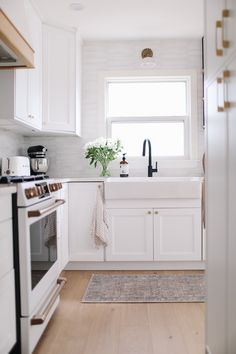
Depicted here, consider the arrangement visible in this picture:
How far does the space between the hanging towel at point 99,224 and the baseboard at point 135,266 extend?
255 millimetres

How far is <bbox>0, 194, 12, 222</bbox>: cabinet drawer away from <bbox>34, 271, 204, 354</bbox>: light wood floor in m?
0.80

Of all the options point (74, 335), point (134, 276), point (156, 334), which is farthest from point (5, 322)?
point (134, 276)

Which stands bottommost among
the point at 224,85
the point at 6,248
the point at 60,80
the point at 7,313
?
the point at 7,313

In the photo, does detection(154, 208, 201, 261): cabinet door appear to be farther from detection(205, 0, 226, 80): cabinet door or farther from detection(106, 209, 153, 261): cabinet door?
detection(205, 0, 226, 80): cabinet door

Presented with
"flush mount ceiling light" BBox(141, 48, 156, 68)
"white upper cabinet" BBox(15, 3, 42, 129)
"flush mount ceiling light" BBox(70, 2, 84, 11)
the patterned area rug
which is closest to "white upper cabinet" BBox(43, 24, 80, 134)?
"white upper cabinet" BBox(15, 3, 42, 129)

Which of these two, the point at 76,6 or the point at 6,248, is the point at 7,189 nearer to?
the point at 6,248

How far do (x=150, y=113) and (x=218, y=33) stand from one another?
273 centimetres

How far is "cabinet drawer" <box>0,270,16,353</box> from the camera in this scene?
5.11ft

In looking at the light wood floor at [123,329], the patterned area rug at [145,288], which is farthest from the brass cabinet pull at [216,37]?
the patterned area rug at [145,288]

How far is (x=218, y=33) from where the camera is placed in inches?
55.2

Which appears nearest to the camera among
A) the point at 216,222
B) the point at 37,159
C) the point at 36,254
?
the point at 216,222

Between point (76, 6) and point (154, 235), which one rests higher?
point (76, 6)

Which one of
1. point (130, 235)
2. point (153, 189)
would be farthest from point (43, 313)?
point (153, 189)

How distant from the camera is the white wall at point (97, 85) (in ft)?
13.0
